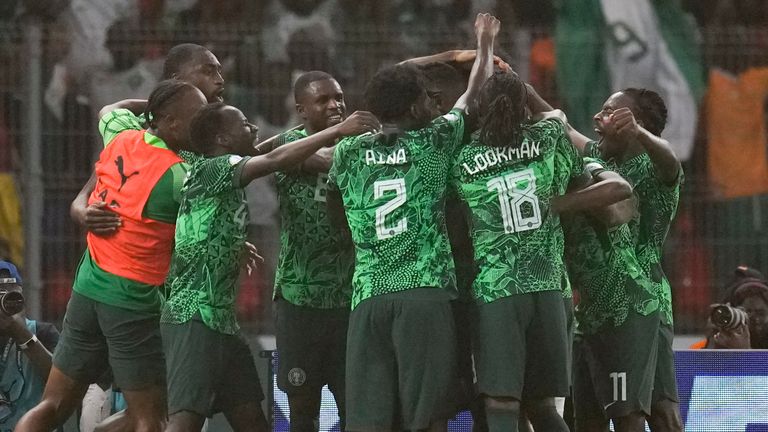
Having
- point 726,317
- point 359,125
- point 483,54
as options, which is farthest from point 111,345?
point 726,317

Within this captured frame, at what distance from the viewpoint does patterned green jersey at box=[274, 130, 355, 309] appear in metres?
7.48

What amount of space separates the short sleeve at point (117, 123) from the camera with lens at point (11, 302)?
1.02m

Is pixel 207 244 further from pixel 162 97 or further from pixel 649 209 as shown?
pixel 649 209

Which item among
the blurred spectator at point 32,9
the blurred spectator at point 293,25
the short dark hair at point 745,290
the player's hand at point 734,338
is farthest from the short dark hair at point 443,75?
the blurred spectator at point 32,9

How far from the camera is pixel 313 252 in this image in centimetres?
750

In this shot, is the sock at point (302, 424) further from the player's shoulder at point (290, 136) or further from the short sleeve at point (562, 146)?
the short sleeve at point (562, 146)

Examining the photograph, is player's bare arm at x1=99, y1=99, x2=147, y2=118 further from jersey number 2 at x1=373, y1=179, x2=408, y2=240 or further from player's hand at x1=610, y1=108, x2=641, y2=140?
player's hand at x1=610, y1=108, x2=641, y2=140

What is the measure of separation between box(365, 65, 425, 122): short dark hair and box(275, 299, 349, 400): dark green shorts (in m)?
1.25

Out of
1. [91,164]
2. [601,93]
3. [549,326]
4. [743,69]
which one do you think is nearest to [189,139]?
[549,326]

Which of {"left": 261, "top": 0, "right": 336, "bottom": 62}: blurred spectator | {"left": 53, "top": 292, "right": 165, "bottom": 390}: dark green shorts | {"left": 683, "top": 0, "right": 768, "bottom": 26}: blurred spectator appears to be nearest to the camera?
{"left": 53, "top": 292, "right": 165, "bottom": 390}: dark green shorts

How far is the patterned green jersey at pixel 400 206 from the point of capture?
6516mm

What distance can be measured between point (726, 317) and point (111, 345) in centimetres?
340

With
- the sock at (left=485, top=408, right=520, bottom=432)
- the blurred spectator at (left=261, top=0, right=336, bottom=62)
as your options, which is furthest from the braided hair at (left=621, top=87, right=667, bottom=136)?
the blurred spectator at (left=261, top=0, right=336, bottom=62)

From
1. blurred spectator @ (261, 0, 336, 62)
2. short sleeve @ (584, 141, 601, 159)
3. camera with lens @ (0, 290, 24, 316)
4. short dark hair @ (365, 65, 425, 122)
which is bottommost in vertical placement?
camera with lens @ (0, 290, 24, 316)
